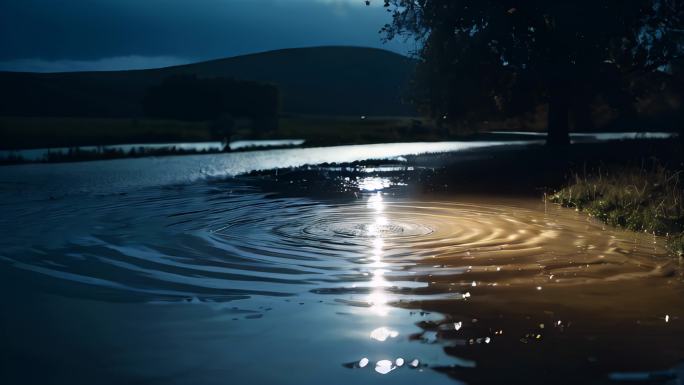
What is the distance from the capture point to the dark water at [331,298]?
217 inches

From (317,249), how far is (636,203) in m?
6.89

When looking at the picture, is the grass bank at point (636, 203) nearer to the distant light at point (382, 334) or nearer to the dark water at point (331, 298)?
the dark water at point (331, 298)

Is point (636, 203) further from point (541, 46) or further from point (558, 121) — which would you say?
point (558, 121)

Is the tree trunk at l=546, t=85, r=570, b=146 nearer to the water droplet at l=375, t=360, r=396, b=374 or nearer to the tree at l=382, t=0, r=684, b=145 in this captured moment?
the tree at l=382, t=0, r=684, b=145

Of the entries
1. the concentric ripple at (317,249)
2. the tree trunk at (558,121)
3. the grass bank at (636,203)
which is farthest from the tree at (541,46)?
the concentric ripple at (317,249)

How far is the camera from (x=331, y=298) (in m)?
7.67

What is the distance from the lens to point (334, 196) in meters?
19.0

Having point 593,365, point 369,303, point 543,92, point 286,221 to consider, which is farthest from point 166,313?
point 543,92

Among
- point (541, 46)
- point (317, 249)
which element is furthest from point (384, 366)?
point (541, 46)

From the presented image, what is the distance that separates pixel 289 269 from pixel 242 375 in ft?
12.9

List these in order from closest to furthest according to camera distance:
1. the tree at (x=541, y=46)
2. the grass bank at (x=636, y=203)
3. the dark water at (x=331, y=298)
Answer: the dark water at (x=331, y=298)
the grass bank at (x=636, y=203)
the tree at (x=541, y=46)

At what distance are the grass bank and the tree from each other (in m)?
13.1

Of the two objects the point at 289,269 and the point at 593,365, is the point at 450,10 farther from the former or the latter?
the point at 593,365

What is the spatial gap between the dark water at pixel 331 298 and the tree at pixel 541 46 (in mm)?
17308
